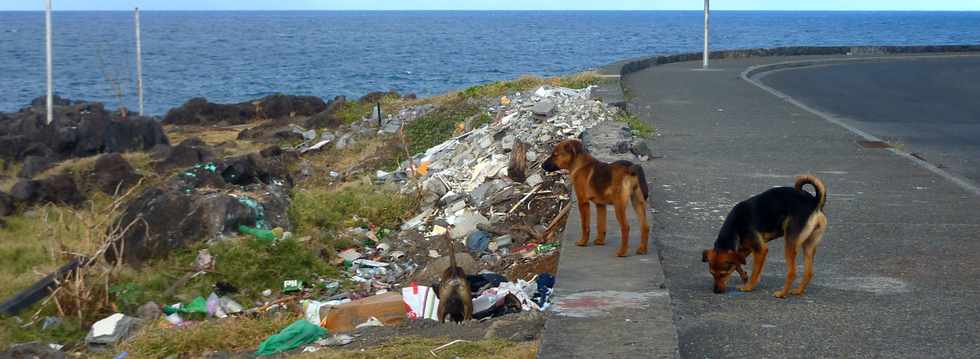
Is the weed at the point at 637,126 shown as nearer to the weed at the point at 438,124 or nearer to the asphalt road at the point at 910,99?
the asphalt road at the point at 910,99

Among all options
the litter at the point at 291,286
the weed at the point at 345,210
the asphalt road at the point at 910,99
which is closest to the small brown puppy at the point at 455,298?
the litter at the point at 291,286

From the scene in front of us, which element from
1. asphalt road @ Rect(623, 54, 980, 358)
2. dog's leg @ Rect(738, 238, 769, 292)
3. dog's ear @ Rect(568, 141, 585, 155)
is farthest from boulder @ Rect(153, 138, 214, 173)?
dog's leg @ Rect(738, 238, 769, 292)

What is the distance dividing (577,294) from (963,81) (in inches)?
810

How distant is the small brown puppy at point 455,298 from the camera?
6883 millimetres

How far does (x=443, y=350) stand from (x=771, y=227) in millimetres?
1820

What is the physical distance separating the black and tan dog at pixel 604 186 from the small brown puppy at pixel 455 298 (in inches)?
31.2

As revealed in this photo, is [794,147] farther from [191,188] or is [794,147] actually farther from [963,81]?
[963,81]

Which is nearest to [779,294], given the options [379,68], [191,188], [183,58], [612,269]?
[612,269]

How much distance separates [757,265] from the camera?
6.12 m

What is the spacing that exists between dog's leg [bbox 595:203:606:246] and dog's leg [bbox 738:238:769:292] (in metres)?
1.07

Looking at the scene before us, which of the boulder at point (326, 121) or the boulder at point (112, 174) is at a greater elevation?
the boulder at point (326, 121)

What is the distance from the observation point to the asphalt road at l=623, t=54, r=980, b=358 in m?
5.55

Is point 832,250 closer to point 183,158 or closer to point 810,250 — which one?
point 810,250

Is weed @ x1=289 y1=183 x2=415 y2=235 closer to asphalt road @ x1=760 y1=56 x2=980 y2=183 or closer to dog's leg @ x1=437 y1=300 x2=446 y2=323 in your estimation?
dog's leg @ x1=437 y1=300 x2=446 y2=323
